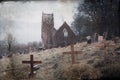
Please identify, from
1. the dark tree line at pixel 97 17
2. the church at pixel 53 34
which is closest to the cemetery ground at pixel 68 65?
the church at pixel 53 34

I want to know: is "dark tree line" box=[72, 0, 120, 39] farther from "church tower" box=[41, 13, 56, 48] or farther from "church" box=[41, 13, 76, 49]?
"church tower" box=[41, 13, 56, 48]

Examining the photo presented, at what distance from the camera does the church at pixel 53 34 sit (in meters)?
5.78

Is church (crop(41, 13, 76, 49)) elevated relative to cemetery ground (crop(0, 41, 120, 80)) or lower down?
elevated

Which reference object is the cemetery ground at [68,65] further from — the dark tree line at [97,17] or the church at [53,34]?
the dark tree line at [97,17]

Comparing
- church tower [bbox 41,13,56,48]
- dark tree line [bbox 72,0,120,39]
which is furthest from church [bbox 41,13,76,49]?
dark tree line [bbox 72,0,120,39]

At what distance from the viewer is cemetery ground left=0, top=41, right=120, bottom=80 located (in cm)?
575

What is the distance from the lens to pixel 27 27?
228 inches

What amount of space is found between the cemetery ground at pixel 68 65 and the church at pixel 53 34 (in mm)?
68

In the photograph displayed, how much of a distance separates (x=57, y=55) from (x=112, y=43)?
29.4 inches

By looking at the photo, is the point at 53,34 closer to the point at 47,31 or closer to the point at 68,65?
the point at 47,31

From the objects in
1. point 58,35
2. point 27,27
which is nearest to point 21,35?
point 27,27

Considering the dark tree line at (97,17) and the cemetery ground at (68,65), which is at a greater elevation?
the dark tree line at (97,17)

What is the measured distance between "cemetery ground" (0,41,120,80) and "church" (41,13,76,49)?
0.07 m

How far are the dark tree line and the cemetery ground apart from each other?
0.19 metres
